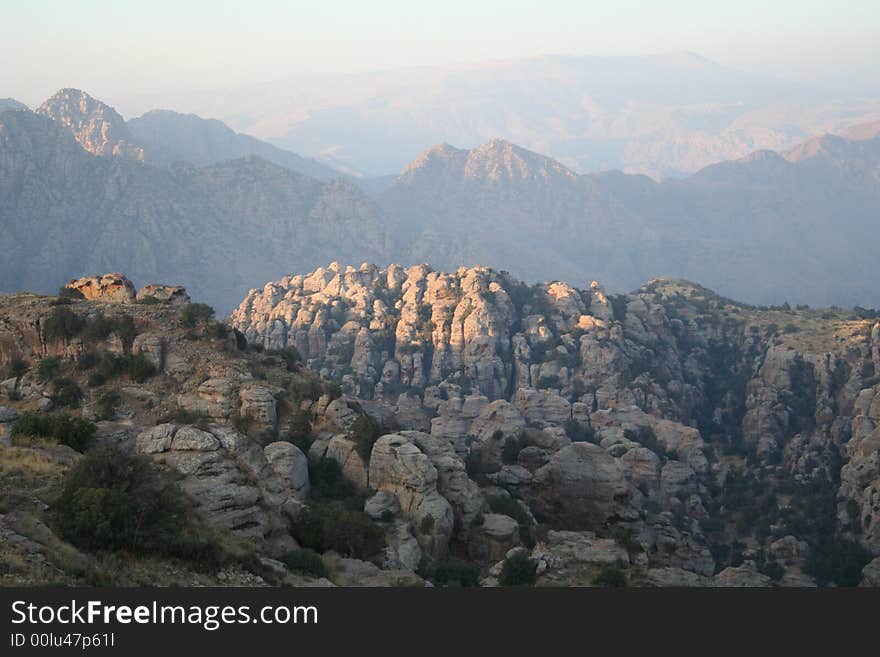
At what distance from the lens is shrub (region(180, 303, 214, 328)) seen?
59750mm

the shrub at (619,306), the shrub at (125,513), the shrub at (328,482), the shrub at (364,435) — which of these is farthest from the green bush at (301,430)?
the shrub at (619,306)

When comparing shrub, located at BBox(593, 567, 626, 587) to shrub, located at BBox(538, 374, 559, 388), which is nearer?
shrub, located at BBox(593, 567, 626, 587)

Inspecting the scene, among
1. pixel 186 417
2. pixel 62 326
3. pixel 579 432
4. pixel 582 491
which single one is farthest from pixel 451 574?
pixel 579 432

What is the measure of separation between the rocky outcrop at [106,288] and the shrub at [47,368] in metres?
11.3

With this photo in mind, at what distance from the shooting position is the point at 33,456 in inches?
1358

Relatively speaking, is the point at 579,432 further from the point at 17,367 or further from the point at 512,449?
the point at 17,367

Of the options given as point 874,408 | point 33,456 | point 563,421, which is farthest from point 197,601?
point 874,408

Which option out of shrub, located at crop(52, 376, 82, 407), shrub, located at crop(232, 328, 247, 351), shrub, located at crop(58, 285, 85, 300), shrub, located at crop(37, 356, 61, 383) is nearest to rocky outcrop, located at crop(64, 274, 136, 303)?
shrub, located at crop(58, 285, 85, 300)

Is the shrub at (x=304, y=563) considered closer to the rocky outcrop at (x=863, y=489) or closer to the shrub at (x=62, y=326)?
the shrub at (x=62, y=326)

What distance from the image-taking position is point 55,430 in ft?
128

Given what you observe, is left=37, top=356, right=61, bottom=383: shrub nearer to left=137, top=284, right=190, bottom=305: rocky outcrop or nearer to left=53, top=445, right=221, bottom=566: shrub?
left=137, top=284, right=190, bottom=305: rocky outcrop

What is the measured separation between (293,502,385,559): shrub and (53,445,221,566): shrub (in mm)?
7875

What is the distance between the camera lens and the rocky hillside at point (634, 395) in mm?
65750

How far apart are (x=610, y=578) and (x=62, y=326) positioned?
125 feet
